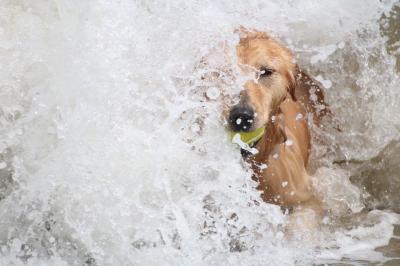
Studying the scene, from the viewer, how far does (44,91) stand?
11.7ft

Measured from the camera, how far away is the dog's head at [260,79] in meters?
3.15

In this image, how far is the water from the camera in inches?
125

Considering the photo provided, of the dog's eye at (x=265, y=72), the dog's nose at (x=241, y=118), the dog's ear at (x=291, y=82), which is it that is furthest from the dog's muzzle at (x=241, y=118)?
the dog's ear at (x=291, y=82)

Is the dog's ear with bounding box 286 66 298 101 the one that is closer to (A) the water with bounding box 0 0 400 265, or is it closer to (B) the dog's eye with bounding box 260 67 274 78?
(B) the dog's eye with bounding box 260 67 274 78

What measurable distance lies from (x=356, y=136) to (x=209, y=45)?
161 cm

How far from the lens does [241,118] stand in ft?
10.2

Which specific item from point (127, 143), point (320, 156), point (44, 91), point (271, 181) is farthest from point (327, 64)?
point (44, 91)

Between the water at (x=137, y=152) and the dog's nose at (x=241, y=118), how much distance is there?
3.6 inches

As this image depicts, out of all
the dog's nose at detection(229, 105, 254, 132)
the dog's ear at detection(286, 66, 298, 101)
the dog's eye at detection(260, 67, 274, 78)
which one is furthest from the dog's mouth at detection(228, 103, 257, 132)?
the dog's ear at detection(286, 66, 298, 101)

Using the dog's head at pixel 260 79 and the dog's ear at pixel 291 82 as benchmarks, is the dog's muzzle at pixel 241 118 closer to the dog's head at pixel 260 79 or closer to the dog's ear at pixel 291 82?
the dog's head at pixel 260 79

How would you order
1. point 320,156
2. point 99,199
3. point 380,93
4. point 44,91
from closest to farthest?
1. point 99,199
2. point 44,91
3. point 320,156
4. point 380,93

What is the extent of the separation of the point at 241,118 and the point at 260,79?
31 centimetres

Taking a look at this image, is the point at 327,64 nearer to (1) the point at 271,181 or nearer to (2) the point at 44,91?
(1) the point at 271,181

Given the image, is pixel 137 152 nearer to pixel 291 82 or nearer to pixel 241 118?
pixel 241 118
